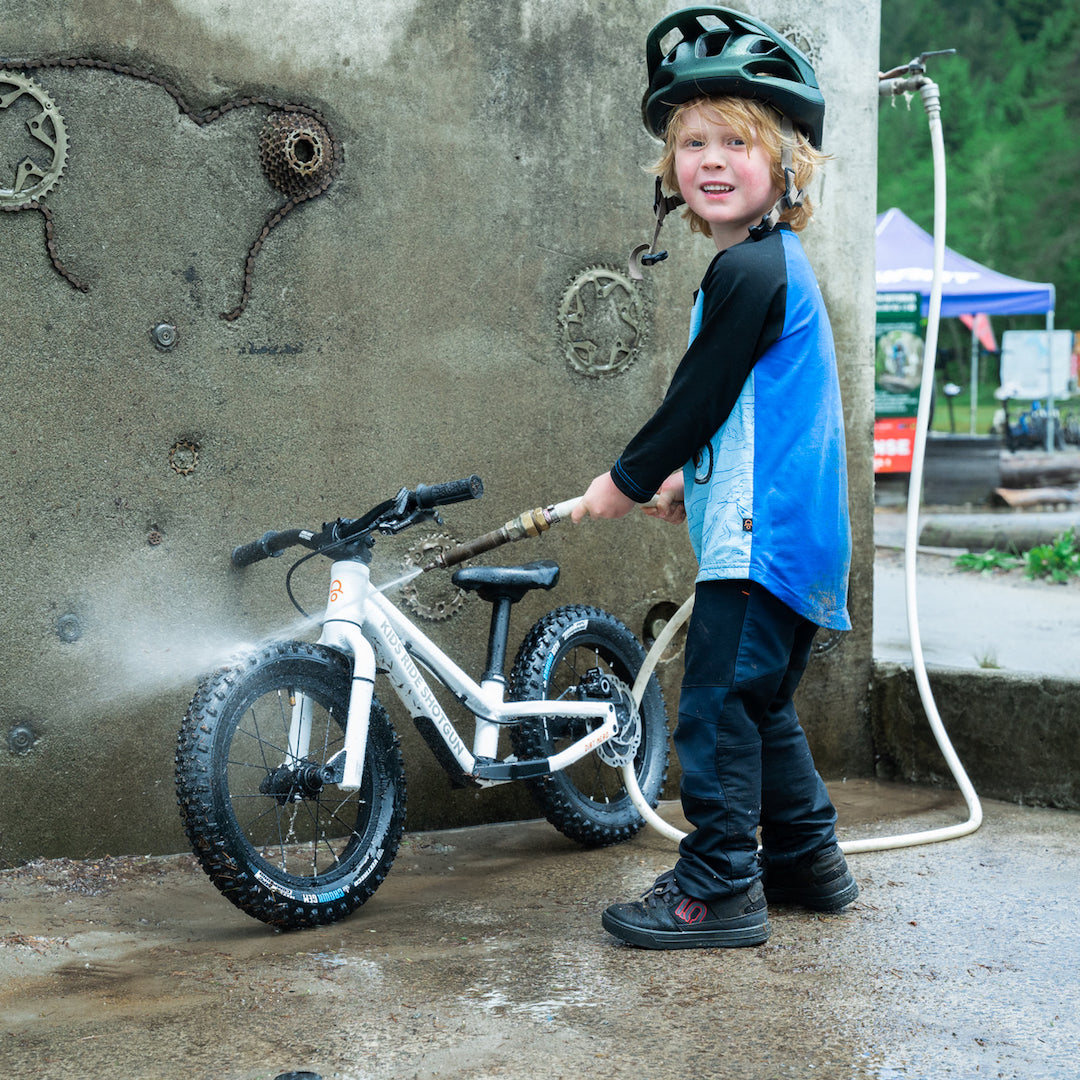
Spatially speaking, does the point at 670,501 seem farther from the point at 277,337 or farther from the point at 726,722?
the point at 277,337

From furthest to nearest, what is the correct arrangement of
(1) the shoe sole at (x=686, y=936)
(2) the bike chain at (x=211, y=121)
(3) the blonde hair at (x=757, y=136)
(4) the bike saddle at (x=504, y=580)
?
(4) the bike saddle at (x=504, y=580)
(2) the bike chain at (x=211, y=121)
(3) the blonde hair at (x=757, y=136)
(1) the shoe sole at (x=686, y=936)

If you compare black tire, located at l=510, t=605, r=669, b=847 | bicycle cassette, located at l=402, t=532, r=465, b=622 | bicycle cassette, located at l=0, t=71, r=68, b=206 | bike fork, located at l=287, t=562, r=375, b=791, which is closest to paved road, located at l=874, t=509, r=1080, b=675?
black tire, located at l=510, t=605, r=669, b=847

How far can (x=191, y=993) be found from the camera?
2.47 meters

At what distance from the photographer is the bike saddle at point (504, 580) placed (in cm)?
348

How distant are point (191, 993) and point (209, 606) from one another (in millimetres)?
1196

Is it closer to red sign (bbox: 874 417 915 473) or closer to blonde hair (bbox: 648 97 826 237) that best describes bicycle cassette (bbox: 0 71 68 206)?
blonde hair (bbox: 648 97 826 237)

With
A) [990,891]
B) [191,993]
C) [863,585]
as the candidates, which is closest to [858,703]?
[863,585]

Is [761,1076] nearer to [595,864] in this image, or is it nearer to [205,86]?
[595,864]

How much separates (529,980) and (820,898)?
0.83m

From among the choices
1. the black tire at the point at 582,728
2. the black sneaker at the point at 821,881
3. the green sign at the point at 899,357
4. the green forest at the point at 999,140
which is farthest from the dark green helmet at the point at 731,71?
the green forest at the point at 999,140

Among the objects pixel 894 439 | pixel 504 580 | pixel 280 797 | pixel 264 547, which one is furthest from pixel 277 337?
pixel 894 439

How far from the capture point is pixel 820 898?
9.81ft

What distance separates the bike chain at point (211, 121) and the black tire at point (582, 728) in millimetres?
1290

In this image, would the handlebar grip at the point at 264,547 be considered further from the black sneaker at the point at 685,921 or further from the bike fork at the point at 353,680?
the black sneaker at the point at 685,921
